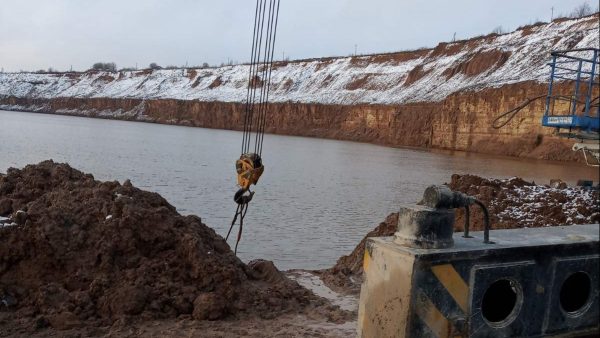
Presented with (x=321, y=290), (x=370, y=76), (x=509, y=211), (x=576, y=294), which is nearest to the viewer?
(x=576, y=294)

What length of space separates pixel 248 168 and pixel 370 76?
7573 cm

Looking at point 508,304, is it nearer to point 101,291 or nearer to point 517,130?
point 101,291

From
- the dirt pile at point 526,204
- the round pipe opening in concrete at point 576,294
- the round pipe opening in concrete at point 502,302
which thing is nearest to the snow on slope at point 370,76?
the dirt pile at point 526,204

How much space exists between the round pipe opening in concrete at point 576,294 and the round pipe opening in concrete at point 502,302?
42cm

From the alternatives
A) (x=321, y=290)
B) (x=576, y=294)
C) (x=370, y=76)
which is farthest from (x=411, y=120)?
(x=576, y=294)

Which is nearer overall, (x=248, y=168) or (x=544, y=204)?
(x=248, y=168)

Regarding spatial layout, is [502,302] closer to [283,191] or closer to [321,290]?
[321,290]

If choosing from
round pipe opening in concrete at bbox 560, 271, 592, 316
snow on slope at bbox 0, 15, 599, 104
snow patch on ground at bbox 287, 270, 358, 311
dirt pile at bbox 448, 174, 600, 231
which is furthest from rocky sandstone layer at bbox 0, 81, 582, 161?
round pipe opening in concrete at bbox 560, 271, 592, 316

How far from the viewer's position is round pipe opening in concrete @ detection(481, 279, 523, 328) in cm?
335

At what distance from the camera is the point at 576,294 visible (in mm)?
3709

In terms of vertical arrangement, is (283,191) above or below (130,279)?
below

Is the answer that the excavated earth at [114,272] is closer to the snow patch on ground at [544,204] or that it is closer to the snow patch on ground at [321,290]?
the snow patch on ground at [321,290]

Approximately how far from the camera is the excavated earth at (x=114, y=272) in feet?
16.0

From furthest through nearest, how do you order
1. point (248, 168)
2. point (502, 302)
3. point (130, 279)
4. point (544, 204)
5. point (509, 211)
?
1. point (544, 204)
2. point (509, 211)
3. point (248, 168)
4. point (130, 279)
5. point (502, 302)
